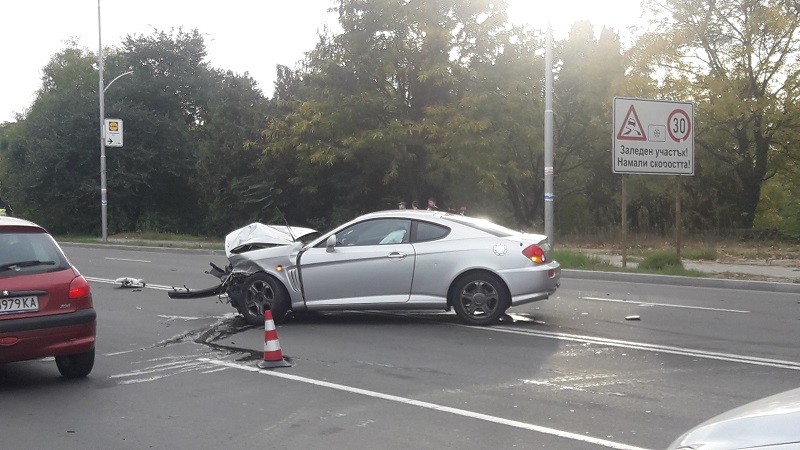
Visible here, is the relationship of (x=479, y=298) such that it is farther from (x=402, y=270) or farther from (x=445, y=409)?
(x=445, y=409)

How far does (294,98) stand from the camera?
39.7 meters

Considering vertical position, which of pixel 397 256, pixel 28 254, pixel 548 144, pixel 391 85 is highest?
pixel 391 85

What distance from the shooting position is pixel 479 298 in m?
10.9

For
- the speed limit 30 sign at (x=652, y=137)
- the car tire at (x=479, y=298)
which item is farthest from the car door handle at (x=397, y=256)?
the speed limit 30 sign at (x=652, y=137)

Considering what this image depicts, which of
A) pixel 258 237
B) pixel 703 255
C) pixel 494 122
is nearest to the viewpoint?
pixel 258 237

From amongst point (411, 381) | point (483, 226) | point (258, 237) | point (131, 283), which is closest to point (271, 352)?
point (411, 381)

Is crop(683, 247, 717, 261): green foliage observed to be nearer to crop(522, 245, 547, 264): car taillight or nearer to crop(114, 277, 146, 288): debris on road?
crop(522, 245, 547, 264): car taillight

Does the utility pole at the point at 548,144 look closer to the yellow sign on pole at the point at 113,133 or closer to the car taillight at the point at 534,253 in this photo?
the car taillight at the point at 534,253

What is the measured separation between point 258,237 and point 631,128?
10484 millimetres

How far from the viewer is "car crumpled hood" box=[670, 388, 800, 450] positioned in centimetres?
295

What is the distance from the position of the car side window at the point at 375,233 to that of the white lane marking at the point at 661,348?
1.50 m

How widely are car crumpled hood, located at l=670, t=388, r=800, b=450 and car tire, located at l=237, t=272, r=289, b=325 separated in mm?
8208

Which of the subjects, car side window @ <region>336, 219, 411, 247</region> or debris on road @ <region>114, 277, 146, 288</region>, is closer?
car side window @ <region>336, 219, 411, 247</region>

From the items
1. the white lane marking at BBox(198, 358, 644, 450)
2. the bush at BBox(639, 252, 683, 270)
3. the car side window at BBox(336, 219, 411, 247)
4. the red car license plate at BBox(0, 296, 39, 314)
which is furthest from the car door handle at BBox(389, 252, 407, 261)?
the bush at BBox(639, 252, 683, 270)
